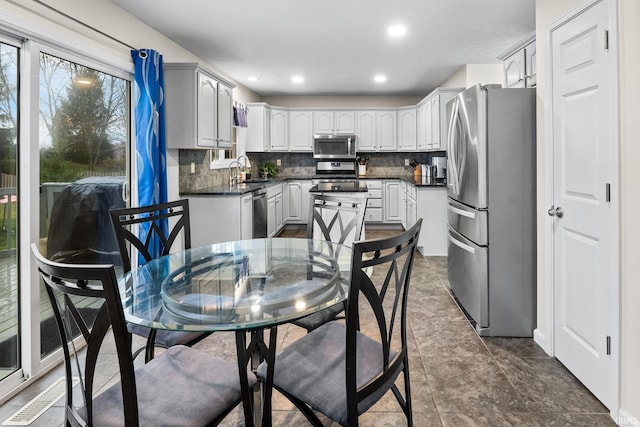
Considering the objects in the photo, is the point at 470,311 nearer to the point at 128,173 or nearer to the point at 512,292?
the point at 512,292

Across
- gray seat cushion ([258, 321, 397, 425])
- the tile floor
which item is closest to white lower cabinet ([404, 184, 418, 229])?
the tile floor

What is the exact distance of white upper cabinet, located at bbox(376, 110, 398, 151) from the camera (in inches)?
283

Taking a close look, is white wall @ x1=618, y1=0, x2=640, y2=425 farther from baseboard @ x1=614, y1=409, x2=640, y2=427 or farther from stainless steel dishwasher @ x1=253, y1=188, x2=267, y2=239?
stainless steel dishwasher @ x1=253, y1=188, x2=267, y2=239

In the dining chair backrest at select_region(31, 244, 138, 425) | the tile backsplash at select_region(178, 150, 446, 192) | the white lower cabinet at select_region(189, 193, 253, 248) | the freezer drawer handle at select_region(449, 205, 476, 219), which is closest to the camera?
the dining chair backrest at select_region(31, 244, 138, 425)

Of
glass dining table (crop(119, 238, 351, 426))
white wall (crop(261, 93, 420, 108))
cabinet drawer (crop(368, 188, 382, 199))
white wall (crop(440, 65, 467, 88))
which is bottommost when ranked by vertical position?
glass dining table (crop(119, 238, 351, 426))

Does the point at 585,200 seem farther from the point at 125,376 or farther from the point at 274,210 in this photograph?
the point at 274,210

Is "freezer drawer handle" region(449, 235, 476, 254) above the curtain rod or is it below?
below

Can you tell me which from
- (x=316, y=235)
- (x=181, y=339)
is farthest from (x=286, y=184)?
(x=181, y=339)

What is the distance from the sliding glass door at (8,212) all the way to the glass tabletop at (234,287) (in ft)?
3.12

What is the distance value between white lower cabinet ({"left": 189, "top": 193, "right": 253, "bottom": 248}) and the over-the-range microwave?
128 inches

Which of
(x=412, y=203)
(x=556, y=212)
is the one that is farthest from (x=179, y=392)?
(x=412, y=203)

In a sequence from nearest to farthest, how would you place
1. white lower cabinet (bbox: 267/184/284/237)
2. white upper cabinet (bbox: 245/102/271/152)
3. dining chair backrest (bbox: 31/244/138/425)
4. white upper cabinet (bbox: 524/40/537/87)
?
dining chair backrest (bbox: 31/244/138/425), white upper cabinet (bbox: 524/40/537/87), white lower cabinet (bbox: 267/184/284/237), white upper cabinet (bbox: 245/102/271/152)

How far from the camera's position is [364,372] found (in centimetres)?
138

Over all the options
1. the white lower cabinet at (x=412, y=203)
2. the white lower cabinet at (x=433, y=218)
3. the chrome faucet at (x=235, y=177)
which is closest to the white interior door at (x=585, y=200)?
the white lower cabinet at (x=433, y=218)
